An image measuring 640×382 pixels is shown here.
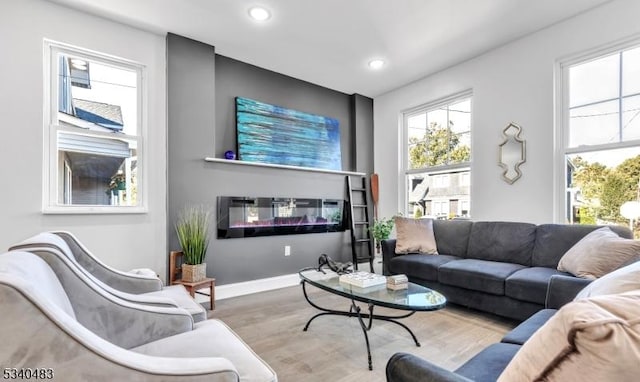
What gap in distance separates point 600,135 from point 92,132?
200 inches

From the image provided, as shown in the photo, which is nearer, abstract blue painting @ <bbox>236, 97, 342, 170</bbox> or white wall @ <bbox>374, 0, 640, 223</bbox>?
white wall @ <bbox>374, 0, 640, 223</bbox>

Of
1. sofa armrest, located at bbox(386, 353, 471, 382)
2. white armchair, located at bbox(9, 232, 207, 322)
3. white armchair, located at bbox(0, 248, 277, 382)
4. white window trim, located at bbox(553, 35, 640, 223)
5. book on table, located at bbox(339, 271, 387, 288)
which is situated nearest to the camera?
white armchair, located at bbox(0, 248, 277, 382)

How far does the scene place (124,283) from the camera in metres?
2.09

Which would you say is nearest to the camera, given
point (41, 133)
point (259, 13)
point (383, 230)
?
point (41, 133)

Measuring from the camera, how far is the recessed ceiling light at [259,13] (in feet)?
9.80

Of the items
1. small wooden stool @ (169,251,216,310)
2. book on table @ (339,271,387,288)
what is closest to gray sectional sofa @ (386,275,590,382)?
book on table @ (339,271,387,288)

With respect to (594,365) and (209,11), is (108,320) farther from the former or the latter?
(209,11)

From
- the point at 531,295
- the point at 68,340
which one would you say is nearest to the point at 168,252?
the point at 68,340

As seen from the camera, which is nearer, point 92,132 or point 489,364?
point 489,364

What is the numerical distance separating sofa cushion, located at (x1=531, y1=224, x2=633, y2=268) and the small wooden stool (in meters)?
3.22

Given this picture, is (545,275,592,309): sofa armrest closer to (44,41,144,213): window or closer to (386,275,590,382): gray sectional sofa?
(386,275,590,382): gray sectional sofa

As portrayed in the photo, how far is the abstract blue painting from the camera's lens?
405cm

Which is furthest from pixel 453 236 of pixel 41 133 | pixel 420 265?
pixel 41 133

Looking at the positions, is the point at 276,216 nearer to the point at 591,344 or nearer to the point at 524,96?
the point at 524,96
